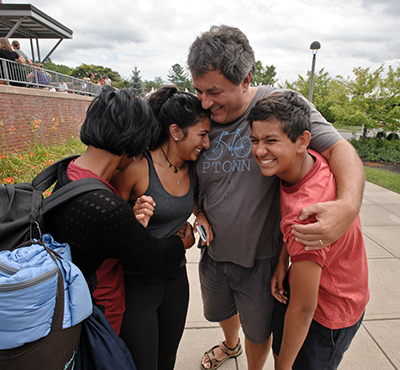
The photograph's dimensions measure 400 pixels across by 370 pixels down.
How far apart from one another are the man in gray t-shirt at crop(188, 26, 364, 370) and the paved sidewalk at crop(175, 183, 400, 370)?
67 centimetres

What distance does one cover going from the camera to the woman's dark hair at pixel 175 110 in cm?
175

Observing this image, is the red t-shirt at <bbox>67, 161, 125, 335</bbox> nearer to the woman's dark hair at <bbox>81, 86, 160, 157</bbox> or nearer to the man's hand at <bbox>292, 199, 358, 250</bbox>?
the woman's dark hair at <bbox>81, 86, 160, 157</bbox>

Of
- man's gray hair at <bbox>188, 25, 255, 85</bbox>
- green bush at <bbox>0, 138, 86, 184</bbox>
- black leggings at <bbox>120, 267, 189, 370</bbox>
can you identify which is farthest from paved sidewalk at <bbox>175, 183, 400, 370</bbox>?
green bush at <bbox>0, 138, 86, 184</bbox>

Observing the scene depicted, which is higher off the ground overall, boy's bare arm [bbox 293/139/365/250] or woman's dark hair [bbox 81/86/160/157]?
woman's dark hair [bbox 81/86/160/157]

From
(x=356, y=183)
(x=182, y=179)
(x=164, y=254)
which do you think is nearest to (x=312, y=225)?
(x=356, y=183)

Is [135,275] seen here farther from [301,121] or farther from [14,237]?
[301,121]

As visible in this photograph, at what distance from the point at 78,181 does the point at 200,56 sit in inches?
41.9

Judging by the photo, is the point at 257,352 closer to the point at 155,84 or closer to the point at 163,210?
the point at 163,210

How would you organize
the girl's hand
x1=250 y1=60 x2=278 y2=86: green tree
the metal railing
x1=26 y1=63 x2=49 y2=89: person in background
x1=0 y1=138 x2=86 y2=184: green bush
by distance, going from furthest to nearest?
x1=250 y1=60 x2=278 y2=86: green tree
x1=26 y1=63 x2=49 y2=89: person in background
the metal railing
x1=0 y1=138 x2=86 y2=184: green bush
the girl's hand

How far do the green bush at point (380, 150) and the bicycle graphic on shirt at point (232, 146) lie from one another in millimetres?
12708

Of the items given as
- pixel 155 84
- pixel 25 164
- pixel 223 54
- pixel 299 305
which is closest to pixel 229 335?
pixel 299 305

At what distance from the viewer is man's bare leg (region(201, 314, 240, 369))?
7.30 ft

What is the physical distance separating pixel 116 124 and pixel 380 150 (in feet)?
46.3

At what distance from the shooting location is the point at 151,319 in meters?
1.57
